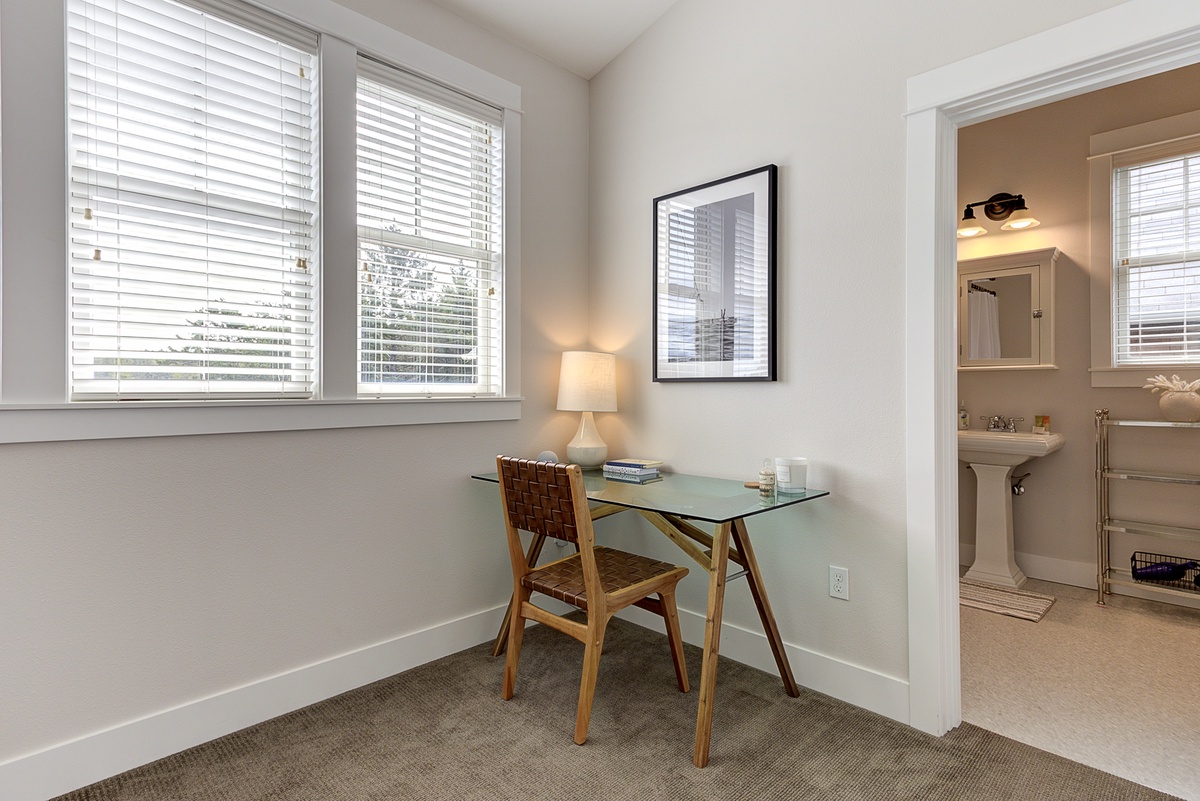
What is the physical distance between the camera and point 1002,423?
3607 millimetres

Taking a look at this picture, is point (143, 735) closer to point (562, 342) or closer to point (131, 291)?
point (131, 291)

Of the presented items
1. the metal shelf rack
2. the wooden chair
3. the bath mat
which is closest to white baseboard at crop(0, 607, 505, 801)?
the wooden chair

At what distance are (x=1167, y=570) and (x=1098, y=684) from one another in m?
1.15

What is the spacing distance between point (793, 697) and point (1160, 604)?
87.5 inches

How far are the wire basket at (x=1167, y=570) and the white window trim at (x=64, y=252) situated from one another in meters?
3.24

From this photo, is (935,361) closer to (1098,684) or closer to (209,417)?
(1098,684)

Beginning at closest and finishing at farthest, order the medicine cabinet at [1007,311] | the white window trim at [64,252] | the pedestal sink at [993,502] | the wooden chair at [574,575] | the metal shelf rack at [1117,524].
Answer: the white window trim at [64,252], the wooden chair at [574,575], the metal shelf rack at [1117,524], the pedestal sink at [993,502], the medicine cabinet at [1007,311]

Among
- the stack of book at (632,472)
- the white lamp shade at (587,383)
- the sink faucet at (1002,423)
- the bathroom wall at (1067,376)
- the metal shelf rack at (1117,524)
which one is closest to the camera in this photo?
the stack of book at (632,472)

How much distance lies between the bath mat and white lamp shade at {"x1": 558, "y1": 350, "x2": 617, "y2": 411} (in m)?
2.05

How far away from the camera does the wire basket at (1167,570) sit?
2.97 m

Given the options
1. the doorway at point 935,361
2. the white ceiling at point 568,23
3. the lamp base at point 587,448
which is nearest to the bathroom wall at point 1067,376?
the doorway at point 935,361

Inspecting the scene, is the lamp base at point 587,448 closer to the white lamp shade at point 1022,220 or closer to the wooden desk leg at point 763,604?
the wooden desk leg at point 763,604

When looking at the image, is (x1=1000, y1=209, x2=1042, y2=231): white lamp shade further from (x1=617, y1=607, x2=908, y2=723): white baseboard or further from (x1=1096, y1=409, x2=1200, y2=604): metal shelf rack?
(x1=617, y1=607, x2=908, y2=723): white baseboard

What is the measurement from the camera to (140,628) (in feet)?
6.10
